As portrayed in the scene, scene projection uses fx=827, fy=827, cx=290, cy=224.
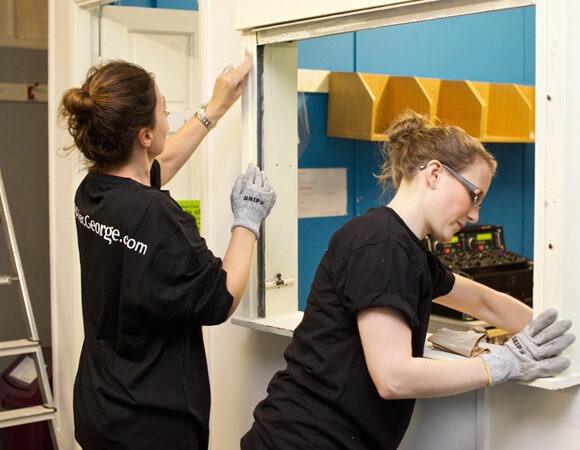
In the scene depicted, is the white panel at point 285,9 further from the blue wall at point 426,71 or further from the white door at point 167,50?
the blue wall at point 426,71

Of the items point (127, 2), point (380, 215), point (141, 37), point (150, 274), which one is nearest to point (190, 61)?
point (141, 37)

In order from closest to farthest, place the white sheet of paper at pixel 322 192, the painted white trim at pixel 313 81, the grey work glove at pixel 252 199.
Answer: the grey work glove at pixel 252 199, the painted white trim at pixel 313 81, the white sheet of paper at pixel 322 192

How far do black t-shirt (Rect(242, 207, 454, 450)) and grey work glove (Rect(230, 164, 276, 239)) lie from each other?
0.36 meters

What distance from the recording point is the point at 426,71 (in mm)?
4031

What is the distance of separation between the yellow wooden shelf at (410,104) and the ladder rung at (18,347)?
5.12 ft

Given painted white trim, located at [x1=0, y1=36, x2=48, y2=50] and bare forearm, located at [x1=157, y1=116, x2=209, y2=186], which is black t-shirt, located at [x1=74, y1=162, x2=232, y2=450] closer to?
bare forearm, located at [x1=157, y1=116, x2=209, y2=186]

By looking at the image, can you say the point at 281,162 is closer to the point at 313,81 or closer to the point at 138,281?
the point at 138,281

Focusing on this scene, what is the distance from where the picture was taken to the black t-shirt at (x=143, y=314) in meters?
1.80

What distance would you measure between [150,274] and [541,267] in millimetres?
815

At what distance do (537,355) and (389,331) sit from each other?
0.29m

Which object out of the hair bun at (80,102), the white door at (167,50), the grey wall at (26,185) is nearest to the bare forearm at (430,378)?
the hair bun at (80,102)

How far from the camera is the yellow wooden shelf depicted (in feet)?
11.7

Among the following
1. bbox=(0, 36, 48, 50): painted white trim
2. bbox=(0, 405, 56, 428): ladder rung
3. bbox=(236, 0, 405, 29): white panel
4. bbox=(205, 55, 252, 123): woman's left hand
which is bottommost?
bbox=(0, 405, 56, 428): ladder rung

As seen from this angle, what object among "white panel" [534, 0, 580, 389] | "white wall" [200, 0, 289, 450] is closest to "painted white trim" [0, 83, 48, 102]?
"white wall" [200, 0, 289, 450]
